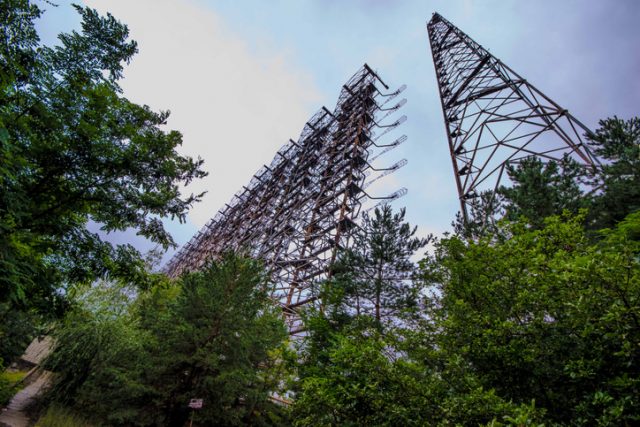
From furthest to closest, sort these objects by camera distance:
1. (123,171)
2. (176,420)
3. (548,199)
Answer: (176,420) < (548,199) < (123,171)

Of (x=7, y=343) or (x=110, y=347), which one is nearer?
(x=110, y=347)

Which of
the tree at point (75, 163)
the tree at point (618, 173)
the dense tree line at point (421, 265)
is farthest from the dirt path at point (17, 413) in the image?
the tree at point (618, 173)

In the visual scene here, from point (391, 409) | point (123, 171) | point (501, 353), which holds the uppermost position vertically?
point (123, 171)

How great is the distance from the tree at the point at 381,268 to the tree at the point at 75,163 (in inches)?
236

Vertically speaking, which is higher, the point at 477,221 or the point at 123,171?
the point at 477,221

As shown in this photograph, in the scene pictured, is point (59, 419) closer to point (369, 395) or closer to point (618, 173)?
point (369, 395)

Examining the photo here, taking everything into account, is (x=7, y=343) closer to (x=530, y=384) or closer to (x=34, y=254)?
(x=34, y=254)

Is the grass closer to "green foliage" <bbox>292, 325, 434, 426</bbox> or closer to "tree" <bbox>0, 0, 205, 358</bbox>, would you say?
"tree" <bbox>0, 0, 205, 358</bbox>

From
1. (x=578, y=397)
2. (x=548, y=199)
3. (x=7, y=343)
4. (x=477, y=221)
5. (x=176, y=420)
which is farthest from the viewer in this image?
(x=7, y=343)

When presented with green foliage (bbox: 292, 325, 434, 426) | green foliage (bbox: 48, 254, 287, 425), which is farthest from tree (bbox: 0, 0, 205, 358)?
green foliage (bbox: 292, 325, 434, 426)

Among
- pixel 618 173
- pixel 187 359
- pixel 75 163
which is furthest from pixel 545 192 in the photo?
pixel 187 359

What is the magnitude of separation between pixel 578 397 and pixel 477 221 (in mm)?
3766

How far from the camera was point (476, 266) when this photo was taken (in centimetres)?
456

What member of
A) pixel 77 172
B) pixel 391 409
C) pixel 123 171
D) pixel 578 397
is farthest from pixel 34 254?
Answer: pixel 578 397
